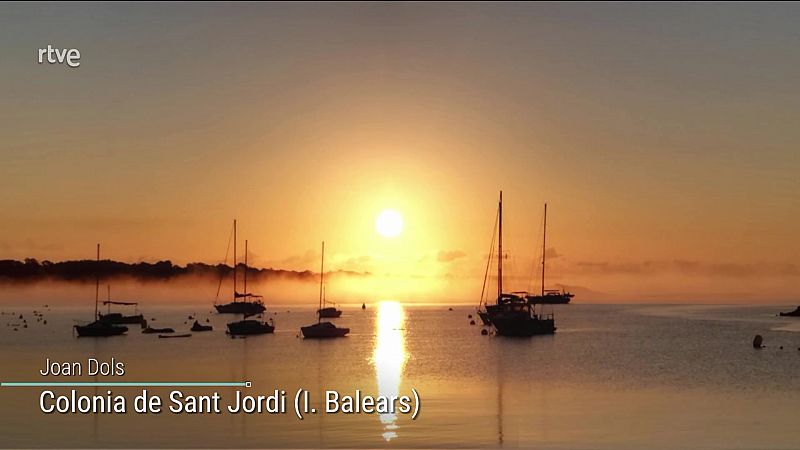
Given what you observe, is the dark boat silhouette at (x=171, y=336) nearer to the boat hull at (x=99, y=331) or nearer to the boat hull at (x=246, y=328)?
the boat hull at (x=99, y=331)

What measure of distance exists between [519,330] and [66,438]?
301 feet

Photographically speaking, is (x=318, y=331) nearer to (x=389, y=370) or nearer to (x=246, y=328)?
(x=246, y=328)

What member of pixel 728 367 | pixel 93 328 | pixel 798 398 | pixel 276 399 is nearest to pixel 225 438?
pixel 276 399

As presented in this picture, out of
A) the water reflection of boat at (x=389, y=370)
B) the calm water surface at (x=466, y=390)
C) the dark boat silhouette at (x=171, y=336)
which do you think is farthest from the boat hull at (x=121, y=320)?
the water reflection of boat at (x=389, y=370)

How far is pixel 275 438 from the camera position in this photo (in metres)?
40.4

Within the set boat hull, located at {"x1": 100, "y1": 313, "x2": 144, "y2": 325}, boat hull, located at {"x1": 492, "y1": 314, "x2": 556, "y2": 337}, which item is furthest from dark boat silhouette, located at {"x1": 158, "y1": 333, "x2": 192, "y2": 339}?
boat hull, located at {"x1": 492, "y1": 314, "x2": 556, "y2": 337}

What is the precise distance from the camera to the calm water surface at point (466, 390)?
41.1 m

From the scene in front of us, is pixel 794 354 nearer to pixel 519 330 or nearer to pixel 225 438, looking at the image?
pixel 519 330

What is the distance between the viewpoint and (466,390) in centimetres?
6384

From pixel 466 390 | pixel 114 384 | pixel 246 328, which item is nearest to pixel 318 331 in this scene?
pixel 246 328

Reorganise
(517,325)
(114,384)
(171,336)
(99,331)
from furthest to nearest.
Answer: (171,336)
(99,331)
(517,325)
(114,384)

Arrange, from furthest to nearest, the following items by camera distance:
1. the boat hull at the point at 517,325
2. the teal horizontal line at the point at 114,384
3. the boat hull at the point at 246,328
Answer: the boat hull at the point at 246,328
the boat hull at the point at 517,325
the teal horizontal line at the point at 114,384

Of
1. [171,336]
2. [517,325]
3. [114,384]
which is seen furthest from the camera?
[171,336]

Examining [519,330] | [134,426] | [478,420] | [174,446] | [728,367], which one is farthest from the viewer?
[519,330]
